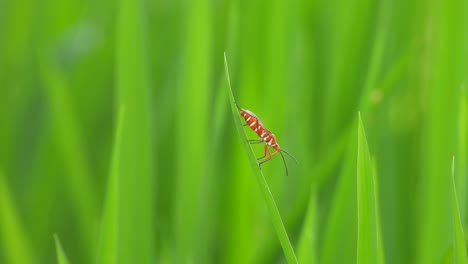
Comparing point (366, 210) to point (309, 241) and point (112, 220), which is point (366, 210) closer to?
point (309, 241)

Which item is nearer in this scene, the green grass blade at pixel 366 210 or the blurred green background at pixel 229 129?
the green grass blade at pixel 366 210

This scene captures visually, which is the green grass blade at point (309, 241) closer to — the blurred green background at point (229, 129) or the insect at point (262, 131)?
the blurred green background at point (229, 129)

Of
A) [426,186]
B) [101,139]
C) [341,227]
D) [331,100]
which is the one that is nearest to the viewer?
[341,227]

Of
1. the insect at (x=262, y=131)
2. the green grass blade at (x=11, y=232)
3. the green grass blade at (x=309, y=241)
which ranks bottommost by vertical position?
the green grass blade at (x=309, y=241)

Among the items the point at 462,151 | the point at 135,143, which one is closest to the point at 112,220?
the point at 135,143

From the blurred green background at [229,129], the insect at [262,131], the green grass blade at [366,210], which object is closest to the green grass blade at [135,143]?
the blurred green background at [229,129]

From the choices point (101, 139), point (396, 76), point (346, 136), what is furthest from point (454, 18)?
point (101, 139)

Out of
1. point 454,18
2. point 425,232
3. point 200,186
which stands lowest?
point 425,232

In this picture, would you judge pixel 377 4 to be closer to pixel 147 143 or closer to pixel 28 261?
pixel 147 143
